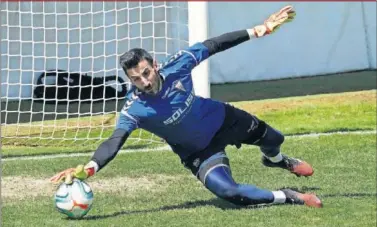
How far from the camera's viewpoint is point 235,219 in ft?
22.4

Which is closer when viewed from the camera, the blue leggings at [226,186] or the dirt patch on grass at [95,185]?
the blue leggings at [226,186]

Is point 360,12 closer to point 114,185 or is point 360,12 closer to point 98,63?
point 98,63

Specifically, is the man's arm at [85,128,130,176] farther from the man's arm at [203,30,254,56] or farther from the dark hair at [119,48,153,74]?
the man's arm at [203,30,254,56]

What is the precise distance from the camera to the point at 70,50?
44.9 feet

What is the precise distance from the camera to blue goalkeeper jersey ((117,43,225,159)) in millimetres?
6910

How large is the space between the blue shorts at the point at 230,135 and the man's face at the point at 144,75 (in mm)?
749

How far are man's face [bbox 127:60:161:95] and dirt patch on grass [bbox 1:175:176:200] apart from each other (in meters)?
1.55

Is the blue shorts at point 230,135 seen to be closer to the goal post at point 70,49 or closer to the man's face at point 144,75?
the man's face at point 144,75

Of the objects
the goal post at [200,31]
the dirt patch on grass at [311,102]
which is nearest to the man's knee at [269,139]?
the goal post at [200,31]

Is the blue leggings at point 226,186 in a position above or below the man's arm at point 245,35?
below

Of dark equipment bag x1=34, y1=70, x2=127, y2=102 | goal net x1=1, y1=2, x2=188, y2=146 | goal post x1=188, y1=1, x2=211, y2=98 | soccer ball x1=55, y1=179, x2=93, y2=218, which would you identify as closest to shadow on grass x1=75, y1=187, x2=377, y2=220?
soccer ball x1=55, y1=179, x2=93, y2=218

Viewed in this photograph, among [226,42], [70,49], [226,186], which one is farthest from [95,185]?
[70,49]

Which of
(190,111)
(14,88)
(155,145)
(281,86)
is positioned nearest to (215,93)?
(281,86)

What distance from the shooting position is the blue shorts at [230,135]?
23.7ft
